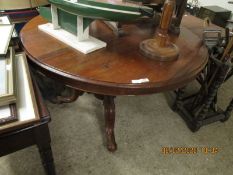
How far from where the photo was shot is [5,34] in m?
0.86

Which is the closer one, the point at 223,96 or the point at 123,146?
the point at 123,146

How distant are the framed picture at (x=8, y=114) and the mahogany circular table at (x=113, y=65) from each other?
21 centimetres

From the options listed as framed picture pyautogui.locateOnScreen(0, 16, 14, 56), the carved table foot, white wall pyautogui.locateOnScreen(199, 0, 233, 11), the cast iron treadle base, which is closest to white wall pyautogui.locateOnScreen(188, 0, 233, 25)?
→ white wall pyautogui.locateOnScreen(199, 0, 233, 11)

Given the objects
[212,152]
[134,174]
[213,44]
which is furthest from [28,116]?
[212,152]

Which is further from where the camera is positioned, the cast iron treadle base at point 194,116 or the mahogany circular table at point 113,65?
the cast iron treadle base at point 194,116

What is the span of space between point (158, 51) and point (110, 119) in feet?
1.59

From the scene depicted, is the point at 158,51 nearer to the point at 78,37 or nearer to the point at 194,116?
the point at 78,37

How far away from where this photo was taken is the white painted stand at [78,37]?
867 mm

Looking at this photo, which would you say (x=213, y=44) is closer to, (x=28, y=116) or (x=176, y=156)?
(x=176, y=156)

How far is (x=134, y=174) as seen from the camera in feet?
3.71

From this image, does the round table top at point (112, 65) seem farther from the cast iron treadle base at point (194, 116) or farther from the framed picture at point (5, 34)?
the cast iron treadle base at point (194, 116)

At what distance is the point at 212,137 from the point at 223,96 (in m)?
0.54
